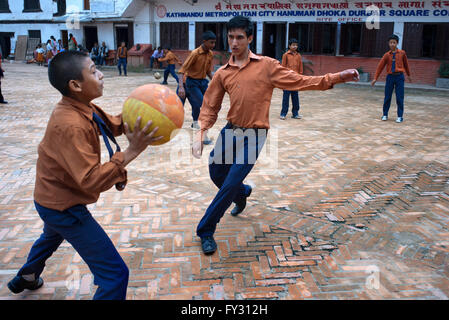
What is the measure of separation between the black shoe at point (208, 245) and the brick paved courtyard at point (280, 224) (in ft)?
0.21

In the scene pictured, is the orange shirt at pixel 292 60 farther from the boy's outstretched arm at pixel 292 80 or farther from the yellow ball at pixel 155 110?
the yellow ball at pixel 155 110

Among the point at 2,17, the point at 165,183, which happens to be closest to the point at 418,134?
the point at 165,183

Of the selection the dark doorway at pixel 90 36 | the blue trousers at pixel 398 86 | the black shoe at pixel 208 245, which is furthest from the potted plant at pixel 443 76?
the dark doorway at pixel 90 36

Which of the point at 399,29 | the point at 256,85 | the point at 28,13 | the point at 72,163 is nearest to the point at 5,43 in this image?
the point at 28,13

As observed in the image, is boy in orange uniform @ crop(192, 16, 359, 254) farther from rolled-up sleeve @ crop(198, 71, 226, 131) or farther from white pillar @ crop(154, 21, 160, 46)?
white pillar @ crop(154, 21, 160, 46)

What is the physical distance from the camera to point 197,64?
7.47m

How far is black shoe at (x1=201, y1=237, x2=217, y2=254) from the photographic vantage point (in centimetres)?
375

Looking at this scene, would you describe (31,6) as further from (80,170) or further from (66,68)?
(80,170)

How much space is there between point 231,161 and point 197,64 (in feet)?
13.3

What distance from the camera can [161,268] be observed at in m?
3.53

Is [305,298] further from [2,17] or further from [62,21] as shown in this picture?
[2,17]

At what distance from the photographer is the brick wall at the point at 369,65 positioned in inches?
695

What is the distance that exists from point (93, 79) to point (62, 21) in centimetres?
2960
